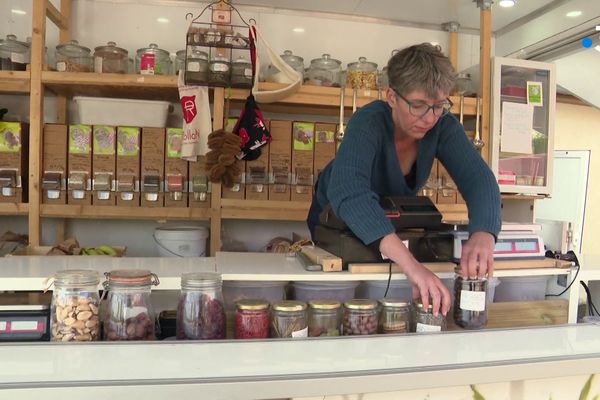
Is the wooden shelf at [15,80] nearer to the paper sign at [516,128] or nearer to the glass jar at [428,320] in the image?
the glass jar at [428,320]

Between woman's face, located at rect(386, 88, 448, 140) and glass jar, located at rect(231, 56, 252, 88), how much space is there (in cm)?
133

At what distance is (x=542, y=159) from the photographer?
119 inches

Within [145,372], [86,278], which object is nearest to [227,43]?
[86,278]

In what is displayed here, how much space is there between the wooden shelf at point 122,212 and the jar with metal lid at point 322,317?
5.16 ft

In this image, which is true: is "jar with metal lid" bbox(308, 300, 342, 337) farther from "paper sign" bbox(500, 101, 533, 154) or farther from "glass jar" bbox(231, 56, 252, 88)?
"paper sign" bbox(500, 101, 533, 154)

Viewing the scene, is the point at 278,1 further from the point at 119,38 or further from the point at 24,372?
the point at 24,372

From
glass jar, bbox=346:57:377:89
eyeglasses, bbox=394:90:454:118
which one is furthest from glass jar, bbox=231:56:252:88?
eyeglasses, bbox=394:90:454:118

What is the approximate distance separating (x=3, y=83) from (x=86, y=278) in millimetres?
1960

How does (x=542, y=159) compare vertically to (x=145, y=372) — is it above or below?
above

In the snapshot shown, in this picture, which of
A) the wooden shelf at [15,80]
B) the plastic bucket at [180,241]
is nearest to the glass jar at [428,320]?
the plastic bucket at [180,241]

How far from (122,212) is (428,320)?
186cm

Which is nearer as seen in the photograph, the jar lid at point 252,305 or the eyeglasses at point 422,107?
the jar lid at point 252,305

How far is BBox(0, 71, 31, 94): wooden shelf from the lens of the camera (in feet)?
→ 8.19

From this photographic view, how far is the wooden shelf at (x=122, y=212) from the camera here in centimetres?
254
